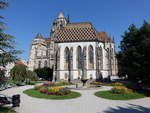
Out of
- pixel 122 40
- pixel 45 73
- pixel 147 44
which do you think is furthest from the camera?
pixel 45 73

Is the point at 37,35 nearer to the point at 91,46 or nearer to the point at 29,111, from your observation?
the point at 91,46

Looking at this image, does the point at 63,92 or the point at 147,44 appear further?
the point at 147,44

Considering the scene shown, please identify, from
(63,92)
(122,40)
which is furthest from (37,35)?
(63,92)

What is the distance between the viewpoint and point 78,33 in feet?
160

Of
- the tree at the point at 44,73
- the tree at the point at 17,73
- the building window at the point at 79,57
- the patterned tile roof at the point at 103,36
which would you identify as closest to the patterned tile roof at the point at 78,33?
A: the building window at the point at 79,57

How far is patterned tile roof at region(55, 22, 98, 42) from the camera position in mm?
46294

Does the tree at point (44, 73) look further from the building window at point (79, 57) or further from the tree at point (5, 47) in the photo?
the tree at point (5, 47)

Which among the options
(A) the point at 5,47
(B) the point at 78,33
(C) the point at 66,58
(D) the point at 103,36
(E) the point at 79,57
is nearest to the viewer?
(A) the point at 5,47

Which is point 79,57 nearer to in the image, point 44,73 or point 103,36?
point 103,36

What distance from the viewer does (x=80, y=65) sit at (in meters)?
44.5

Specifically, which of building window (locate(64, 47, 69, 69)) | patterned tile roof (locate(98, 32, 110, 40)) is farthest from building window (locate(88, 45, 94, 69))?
patterned tile roof (locate(98, 32, 110, 40))

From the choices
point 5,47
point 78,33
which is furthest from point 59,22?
point 5,47

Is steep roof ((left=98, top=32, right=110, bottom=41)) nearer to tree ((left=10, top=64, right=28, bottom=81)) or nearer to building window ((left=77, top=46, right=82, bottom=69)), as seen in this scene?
building window ((left=77, top=46, right=82, bottom=69))

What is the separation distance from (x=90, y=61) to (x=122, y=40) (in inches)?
613
